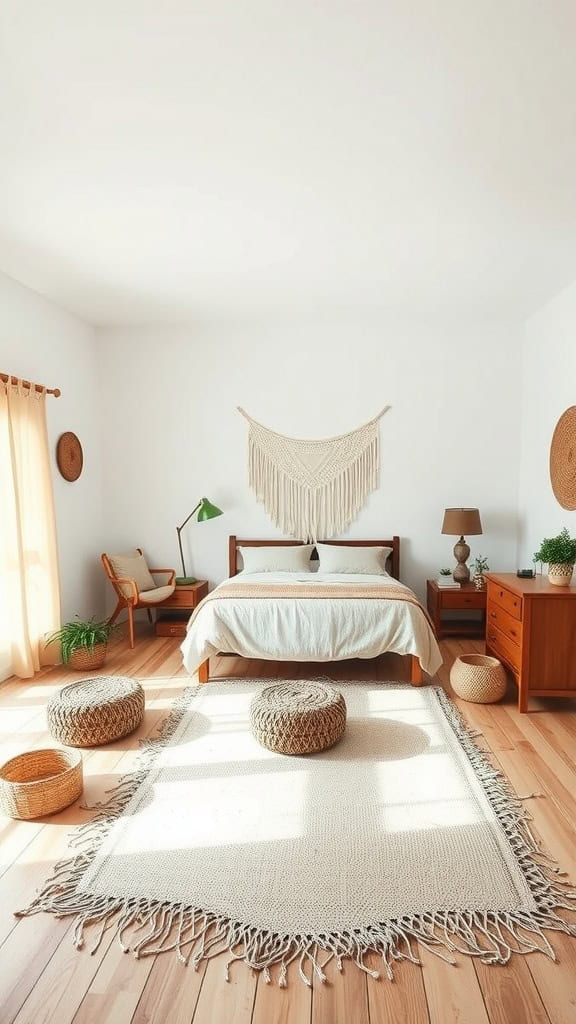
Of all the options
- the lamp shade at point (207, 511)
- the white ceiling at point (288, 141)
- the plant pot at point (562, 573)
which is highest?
the white ceiling at point (288, 141)

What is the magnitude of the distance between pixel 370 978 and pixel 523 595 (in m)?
2.15

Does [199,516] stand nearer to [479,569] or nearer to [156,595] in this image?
[156,595]

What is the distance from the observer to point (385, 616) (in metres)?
3.79

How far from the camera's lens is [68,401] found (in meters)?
4.89

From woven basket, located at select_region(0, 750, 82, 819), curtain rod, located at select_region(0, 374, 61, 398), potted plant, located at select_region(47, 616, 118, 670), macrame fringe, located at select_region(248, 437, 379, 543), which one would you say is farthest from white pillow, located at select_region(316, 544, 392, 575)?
woven basket, located at select_region(0, 750, 82, 819)

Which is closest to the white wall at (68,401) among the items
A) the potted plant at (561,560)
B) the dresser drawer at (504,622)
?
the dresser drawer at (504,622)

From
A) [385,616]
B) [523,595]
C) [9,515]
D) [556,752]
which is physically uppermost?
[9,515]

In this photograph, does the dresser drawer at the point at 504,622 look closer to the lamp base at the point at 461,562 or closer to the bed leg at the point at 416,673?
the bed leg at the point at 416,673

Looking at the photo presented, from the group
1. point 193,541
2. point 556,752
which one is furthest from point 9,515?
point 556,752

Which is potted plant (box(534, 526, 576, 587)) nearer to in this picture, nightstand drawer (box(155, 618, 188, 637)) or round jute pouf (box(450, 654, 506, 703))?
round jute pouf (box(450, 654, 506, 703))

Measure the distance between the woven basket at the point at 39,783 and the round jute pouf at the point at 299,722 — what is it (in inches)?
33.1

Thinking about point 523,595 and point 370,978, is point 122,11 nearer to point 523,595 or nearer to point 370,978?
point 370,978

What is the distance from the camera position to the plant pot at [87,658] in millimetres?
4182

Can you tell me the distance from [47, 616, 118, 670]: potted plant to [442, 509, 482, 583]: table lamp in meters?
2.85
